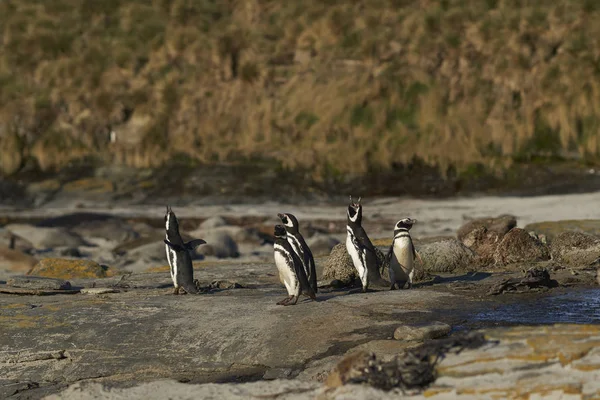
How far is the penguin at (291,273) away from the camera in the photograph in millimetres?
10938

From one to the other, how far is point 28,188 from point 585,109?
15.2 metres

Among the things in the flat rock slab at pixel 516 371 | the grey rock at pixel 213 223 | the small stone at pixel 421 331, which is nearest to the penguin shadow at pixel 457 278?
the small stone at pixel 421 331

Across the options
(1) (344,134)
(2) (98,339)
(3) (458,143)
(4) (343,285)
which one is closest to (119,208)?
(1) (344,134)

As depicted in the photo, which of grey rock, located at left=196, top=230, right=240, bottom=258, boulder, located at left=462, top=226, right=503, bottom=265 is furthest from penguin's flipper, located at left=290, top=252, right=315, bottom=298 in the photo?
grey rock, located at left=196, top=230, right=240, bottom=258

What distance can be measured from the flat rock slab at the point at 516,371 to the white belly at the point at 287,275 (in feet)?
10.3

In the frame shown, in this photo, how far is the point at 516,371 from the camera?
23.9 feet

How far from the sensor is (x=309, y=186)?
1033 inches

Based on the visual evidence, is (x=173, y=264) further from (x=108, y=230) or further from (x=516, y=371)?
(x=108, y=230)

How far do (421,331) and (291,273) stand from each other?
7.52 ft

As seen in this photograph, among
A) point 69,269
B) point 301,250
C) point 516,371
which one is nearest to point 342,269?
point 301,250

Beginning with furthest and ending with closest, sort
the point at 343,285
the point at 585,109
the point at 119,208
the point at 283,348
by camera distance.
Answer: the point at 585,109 < the point at 119,208 < the point at 343,285 < the point at 283,348

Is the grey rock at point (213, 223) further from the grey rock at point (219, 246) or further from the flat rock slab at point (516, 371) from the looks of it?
the flat rock slab at point (516, 371)

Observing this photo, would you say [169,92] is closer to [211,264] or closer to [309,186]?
[309,186]

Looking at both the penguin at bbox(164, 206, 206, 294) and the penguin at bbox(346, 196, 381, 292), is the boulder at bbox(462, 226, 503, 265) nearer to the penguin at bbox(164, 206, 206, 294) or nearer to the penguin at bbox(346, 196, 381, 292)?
the penguin at bbox(346, 196, 381, 292)
